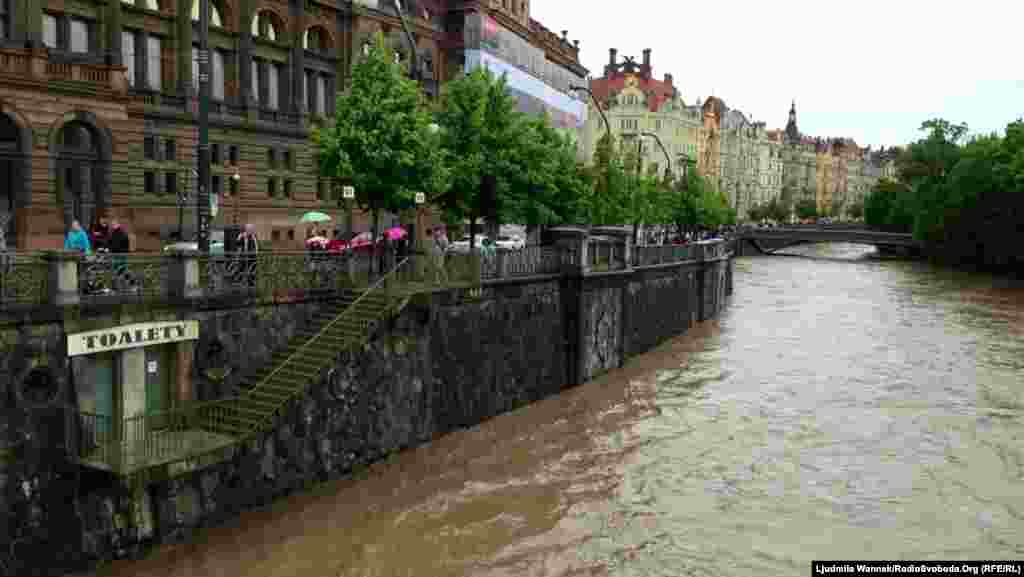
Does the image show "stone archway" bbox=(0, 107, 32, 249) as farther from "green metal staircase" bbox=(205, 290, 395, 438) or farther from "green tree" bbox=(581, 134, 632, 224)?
"green tree" bbox=(581, 134, 632, 224)

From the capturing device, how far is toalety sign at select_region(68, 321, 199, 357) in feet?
49.3

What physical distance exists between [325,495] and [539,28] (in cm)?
5711

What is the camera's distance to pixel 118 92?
30.8 meters

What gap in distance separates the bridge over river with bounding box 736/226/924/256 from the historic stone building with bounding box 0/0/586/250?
78.4 metres

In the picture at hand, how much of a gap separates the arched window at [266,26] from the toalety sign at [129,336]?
24858 mm

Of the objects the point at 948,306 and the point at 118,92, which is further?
the point at 948,306

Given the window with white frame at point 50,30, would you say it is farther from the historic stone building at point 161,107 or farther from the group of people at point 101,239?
the group of people at point 101,239

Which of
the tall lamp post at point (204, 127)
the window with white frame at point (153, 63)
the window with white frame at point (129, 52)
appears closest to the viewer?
the tall lamp post at point (204, 127)

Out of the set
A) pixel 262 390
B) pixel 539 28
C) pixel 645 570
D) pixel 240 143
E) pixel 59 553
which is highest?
pixel 539 28

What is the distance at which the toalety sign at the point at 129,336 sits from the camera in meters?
15.0

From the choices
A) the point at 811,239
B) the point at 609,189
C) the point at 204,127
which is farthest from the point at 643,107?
the point at 204,127

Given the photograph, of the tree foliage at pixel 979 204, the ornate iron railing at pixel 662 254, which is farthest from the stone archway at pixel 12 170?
the tree foliage at pixel 979 204

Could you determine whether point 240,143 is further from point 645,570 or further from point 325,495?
point 645,570

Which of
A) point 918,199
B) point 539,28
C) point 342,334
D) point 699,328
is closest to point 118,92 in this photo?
point 342,334
